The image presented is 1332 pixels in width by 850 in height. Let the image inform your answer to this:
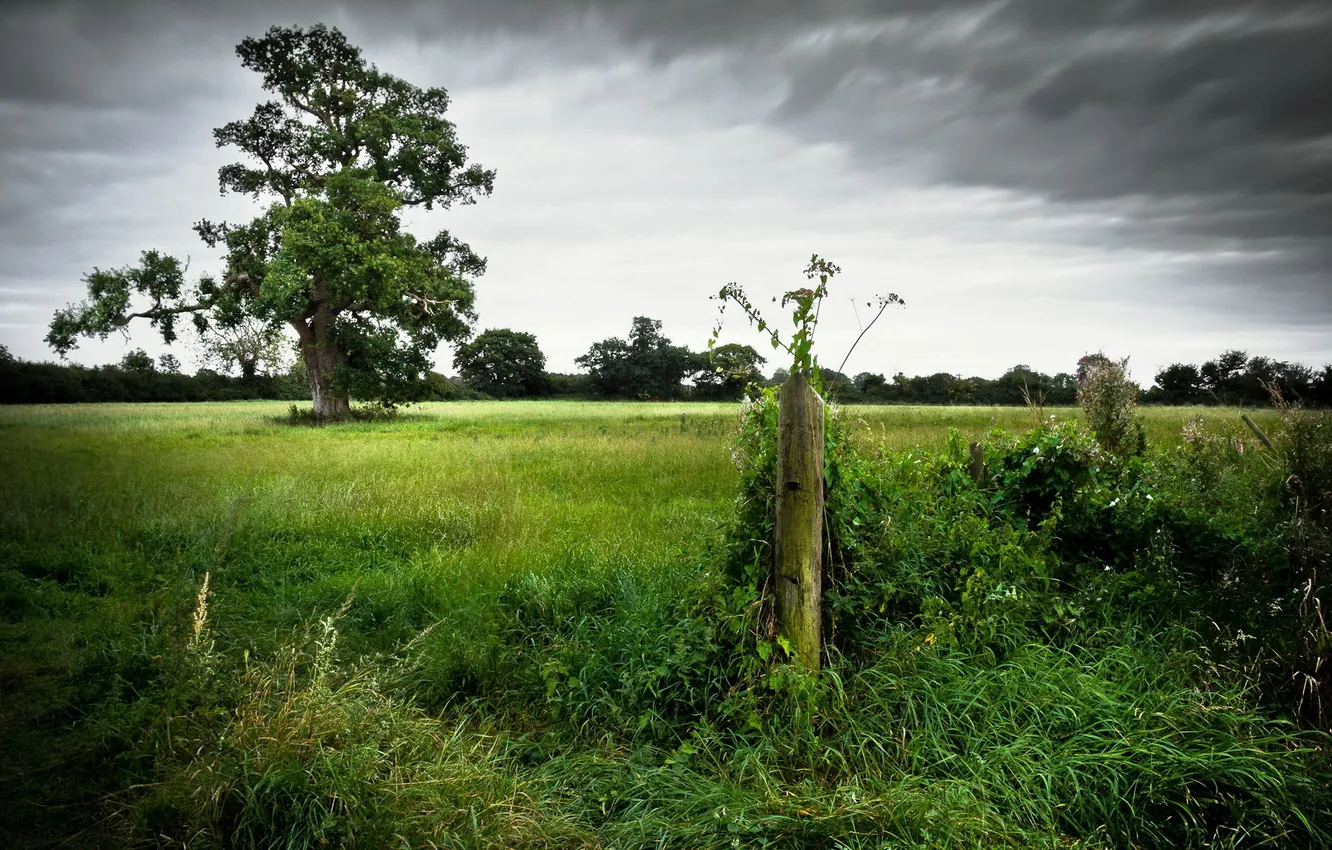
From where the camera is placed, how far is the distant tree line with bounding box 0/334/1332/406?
7.63 metres

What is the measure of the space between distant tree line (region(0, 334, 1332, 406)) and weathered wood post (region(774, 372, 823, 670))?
1342mm

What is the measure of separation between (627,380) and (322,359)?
56.9 metres

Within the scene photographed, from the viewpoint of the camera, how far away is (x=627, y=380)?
3307 inches

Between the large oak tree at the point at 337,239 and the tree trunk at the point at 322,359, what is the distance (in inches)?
2.0

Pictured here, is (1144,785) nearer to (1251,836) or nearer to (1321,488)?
(1251,836)

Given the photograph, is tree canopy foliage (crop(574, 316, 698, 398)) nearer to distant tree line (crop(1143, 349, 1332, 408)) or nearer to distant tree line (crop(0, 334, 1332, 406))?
distant tree line (crop(0, 334, 1332, 406))

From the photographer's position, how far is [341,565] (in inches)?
312

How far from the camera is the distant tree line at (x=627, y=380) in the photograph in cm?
763

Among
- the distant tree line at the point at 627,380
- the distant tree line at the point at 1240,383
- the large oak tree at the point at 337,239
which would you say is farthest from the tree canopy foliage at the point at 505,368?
the distant tree line at the point at 1240,383

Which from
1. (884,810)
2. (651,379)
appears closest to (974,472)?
(884,810)

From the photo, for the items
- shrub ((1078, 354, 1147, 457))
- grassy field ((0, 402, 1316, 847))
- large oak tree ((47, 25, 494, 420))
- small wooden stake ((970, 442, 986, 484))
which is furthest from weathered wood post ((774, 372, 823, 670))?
large oak tree ((47, 25, 494, 420))

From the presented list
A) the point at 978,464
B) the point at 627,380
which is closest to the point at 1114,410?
the point at 978,464

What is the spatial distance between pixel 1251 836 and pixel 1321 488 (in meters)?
3.14

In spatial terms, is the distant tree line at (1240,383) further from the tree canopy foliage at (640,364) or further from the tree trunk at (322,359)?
the tree canopy foliage at (640,364)
